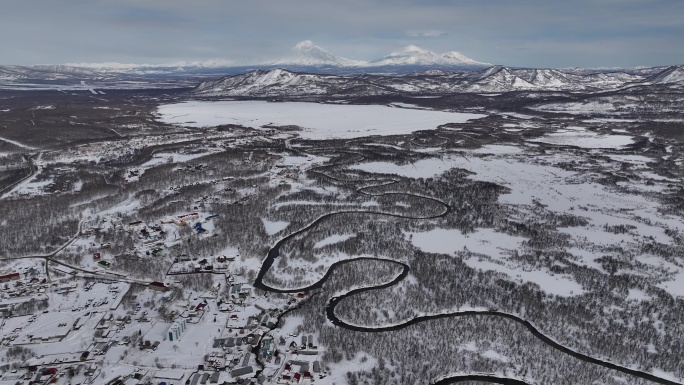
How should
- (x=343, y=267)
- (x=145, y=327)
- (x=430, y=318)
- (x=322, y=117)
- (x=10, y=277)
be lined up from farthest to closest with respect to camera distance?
(x=322, y=117) → (x=343, y=267) → (x=10, y=277) → (x=430, y=318) → (x=145, y=327)

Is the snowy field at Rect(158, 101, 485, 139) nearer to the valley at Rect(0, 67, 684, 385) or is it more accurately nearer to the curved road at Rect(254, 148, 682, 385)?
the valley at Rect(0, 67, 684, 385)

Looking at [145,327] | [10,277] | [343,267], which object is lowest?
[145,327]

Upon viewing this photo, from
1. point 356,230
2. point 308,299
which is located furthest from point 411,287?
point 356,230

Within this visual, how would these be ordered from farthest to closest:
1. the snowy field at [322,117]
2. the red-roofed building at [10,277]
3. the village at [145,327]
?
1. the snowy field at [322,117]
2. the red-roofed building at [10,277]
3. the village at [145,327]

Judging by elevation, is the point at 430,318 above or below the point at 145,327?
above

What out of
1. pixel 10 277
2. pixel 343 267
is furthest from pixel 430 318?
pixel 10 277

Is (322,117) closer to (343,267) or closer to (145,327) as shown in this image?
(343,267)

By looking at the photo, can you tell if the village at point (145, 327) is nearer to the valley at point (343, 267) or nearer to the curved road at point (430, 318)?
the valley at point (343, 267)

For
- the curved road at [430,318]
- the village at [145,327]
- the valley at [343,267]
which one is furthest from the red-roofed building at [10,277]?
the curved road at [430,318]

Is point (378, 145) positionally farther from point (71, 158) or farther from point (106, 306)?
point (106, 306)
